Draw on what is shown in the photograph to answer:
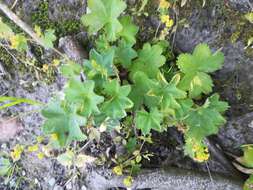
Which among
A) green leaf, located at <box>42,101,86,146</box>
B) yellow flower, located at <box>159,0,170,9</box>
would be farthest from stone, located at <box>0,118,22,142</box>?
yellow flower, located at <box>159,0,170,9</box>

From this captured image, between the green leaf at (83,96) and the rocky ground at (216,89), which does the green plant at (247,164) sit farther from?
the green leaf at (83,96)

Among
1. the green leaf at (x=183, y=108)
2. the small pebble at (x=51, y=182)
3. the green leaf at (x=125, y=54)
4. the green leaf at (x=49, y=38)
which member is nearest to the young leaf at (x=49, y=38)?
the green leaf at (x=49, y=38)

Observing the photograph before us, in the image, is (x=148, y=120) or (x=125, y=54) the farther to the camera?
(x=125, y=54)

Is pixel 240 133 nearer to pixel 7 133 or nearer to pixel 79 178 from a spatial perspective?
pixel 79 178

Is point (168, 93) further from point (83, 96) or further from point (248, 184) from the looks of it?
point (248, 184)

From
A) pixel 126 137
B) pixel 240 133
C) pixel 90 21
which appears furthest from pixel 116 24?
pixel 240 133

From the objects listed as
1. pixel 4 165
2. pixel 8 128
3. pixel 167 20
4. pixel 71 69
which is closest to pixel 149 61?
pixel 167 20
